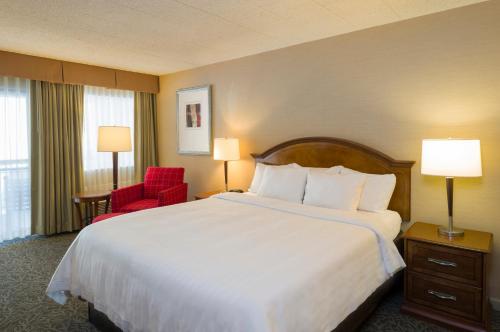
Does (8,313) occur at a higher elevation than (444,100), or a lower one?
lower

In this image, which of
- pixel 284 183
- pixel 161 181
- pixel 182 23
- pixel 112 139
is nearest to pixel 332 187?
pixel 284 183

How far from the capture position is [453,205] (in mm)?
2738

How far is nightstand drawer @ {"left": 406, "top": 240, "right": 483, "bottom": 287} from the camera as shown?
221 centimetres

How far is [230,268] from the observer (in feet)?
5.31

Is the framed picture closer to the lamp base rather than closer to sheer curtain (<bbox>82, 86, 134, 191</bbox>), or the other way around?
sheer curtain (<bbox>82, 86, 134, 191</bbox>)

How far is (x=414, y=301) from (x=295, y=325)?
1520 millimetres

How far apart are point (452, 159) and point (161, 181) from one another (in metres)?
3.50

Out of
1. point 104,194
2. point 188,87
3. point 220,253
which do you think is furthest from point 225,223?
point 188,87

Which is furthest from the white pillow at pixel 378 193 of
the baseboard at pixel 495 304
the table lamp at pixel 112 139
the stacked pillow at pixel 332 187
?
the table lamp at pixel 112 139

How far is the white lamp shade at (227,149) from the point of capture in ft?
13.2

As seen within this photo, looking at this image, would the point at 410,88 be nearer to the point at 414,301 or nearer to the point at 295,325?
the point at 414,301

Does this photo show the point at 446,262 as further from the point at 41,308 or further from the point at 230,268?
the point at 41,308

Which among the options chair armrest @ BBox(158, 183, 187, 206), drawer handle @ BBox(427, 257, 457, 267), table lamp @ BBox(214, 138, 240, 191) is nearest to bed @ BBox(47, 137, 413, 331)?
drawer handle @ BBox(427, 257, 457, 267)

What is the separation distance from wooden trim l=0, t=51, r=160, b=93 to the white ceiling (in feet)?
0.46
